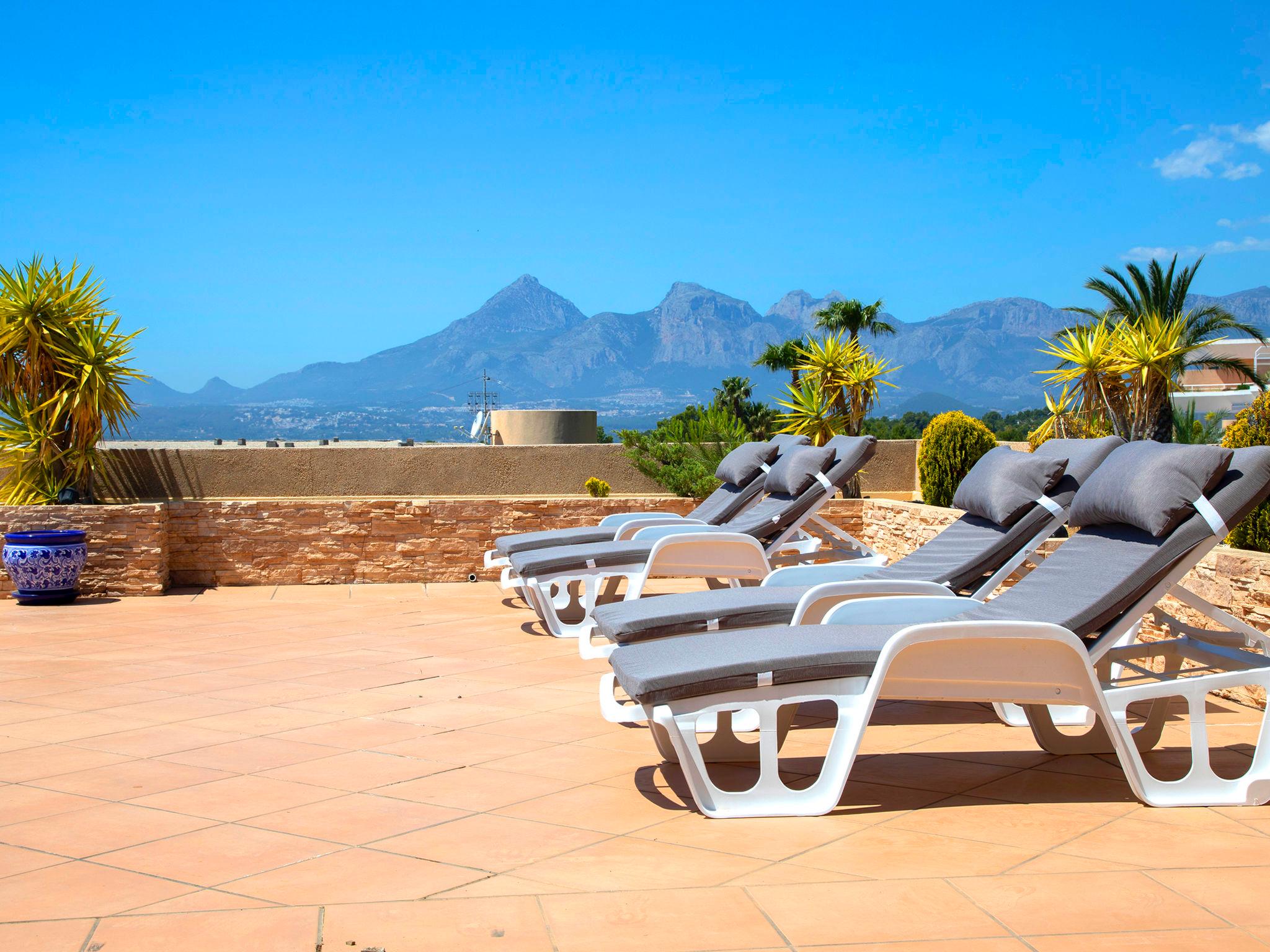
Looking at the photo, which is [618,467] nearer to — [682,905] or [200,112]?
[682,905]

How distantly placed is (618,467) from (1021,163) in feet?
140

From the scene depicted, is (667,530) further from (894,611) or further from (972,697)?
(972,697)

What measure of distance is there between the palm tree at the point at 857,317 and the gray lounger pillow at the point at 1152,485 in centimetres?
3647

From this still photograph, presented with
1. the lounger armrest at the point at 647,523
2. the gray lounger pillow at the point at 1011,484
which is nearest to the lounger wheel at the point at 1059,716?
the gray lounger pillow at the point at 1011,484

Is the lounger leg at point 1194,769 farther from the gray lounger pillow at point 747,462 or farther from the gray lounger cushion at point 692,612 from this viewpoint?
the gray lounger pillow at point 747,462

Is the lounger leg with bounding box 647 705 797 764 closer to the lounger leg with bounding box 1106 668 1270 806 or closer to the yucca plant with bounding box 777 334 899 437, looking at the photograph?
the lounger leg with bounding box 1106 668 1270 806

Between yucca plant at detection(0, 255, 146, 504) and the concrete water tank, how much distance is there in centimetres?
859

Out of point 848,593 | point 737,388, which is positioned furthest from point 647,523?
point 737,388

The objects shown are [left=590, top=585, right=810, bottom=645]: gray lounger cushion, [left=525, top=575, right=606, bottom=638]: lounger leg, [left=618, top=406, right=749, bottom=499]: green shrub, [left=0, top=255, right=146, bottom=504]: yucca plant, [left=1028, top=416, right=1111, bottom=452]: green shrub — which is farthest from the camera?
[left=618, top=406, right=749, bottom=499]: green shrub

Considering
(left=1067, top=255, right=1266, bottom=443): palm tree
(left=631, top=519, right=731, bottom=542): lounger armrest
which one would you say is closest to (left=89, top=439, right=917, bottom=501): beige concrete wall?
(left=631, top=519, right=731, bottom=542): lounger armrest

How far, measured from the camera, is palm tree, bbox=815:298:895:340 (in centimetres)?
4119

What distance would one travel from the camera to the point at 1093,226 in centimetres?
4672

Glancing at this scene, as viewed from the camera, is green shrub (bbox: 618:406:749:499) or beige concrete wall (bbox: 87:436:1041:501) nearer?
green shrub (bbox: 618:406:749:499)

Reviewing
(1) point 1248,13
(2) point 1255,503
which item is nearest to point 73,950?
(2) point 1255,503
